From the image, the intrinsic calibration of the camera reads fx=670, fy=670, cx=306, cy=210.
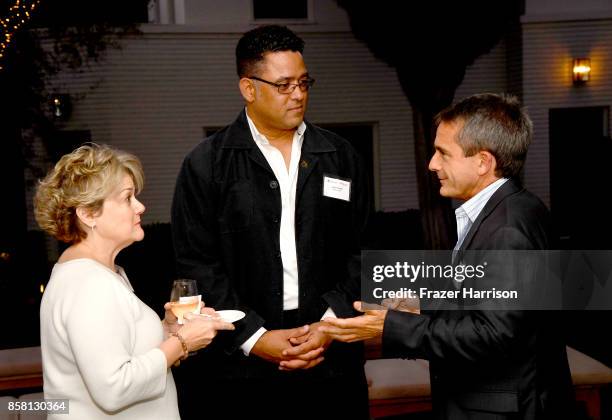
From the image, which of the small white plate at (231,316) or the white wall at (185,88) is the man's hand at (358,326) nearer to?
the small white plate at (231,316)

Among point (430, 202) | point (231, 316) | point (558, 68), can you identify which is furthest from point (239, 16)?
point (231, 316)

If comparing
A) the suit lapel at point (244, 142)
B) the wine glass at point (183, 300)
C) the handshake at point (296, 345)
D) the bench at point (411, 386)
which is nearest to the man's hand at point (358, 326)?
the handshake at point (296, 345)

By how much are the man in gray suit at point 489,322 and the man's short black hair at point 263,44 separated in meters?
0.81

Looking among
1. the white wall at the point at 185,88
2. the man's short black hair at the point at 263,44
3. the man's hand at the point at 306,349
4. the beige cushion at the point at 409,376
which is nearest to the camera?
the man's hand at the point at 306,349

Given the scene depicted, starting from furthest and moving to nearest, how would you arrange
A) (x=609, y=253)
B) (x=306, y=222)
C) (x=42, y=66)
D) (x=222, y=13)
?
(x=222, y=13) → (x=42, y=66) → (x=609, y=253) → (x=306, y=222)

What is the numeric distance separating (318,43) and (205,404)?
966 cm

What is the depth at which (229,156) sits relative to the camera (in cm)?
296

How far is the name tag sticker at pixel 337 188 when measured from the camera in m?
2.97

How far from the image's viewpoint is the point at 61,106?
11.1 metres

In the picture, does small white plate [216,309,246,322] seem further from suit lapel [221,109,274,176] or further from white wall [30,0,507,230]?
white wall [30,0,507,230]

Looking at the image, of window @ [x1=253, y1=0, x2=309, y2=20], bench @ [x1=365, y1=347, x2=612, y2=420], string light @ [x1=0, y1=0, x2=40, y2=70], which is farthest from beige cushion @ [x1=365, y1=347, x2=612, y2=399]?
window @ [x1=253, y1=0, x2=309, y2=20]

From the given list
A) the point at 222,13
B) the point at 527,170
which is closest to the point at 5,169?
the point at 222,13

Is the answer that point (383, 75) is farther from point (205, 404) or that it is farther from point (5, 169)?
point (205, 404)

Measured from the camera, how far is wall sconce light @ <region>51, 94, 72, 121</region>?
1102 cm
